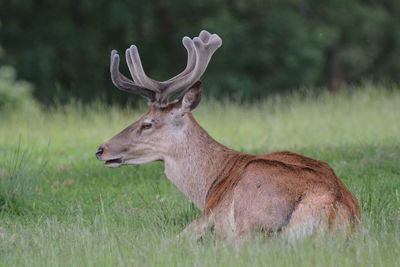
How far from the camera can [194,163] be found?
715 centimetres

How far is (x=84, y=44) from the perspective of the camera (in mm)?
26594

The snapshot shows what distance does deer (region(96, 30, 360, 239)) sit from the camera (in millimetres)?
5832

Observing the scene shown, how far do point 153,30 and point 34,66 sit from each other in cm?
480

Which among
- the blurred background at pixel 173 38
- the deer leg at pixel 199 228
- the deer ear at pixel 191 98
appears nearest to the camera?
the deer leg at pixel 199 228

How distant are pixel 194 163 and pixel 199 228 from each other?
0.79 m

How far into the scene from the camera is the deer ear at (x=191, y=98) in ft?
23.0

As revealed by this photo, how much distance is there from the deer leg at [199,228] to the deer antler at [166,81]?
115 cm

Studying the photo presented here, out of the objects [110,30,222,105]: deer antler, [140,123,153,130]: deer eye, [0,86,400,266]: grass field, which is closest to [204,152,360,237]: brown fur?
[0,86,400,266]: grass field

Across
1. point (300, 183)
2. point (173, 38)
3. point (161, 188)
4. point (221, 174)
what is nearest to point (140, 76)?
point (221, 174)

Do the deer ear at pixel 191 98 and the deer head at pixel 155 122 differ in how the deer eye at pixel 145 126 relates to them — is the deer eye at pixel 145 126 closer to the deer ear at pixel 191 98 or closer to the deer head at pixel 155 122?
the deer head at pixel 155 122

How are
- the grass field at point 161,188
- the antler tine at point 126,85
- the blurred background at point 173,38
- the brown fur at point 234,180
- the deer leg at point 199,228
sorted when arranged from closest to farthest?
the grass field at point 161,188 < the brown fur at point 234,180 < the deer leg at point 199,228 < the antler tine at point 126,85 < the blurred background at point 173,38

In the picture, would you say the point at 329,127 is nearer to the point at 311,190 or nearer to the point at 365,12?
the point at 311,190

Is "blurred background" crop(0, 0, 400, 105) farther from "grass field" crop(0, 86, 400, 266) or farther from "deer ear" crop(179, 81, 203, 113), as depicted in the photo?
"deer ear" crop(179, 81, 203, 113)

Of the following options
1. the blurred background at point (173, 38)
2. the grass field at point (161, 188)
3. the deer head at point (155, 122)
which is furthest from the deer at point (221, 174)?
the blurred background at point (173, 38)
